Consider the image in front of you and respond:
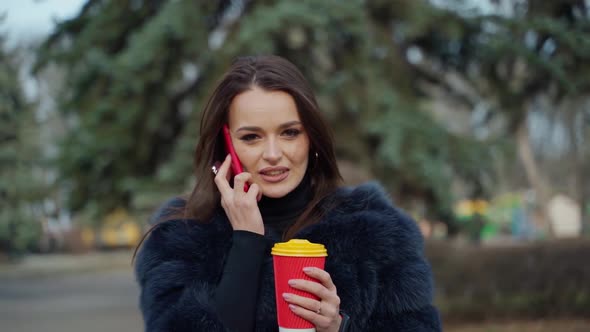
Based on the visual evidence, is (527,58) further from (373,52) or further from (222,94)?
(222,94)

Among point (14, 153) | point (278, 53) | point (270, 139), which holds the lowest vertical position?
point (270, 139)

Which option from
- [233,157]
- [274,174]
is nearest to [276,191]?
[274,174]

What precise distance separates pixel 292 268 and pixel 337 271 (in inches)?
16.9

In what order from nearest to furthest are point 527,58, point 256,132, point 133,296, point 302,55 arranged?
point 256,132 → point 527,58 → point 302,55 → point 133,296

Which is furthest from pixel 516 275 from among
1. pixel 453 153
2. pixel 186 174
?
pixel 186 174

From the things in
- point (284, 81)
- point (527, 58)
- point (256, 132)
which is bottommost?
point (256, 132)

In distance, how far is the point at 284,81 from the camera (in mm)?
2236

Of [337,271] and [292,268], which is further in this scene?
[337,271]

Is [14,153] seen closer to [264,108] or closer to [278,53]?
[278,53]

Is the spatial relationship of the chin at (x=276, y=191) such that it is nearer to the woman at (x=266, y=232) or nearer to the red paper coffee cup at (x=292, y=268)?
the woman at (x=266, y=232)

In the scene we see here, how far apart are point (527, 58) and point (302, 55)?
8.14ft

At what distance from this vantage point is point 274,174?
7.34 ft

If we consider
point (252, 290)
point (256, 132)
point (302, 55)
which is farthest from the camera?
point (302, 55)

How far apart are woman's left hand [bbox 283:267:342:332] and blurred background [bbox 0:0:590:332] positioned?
524 centimetres
